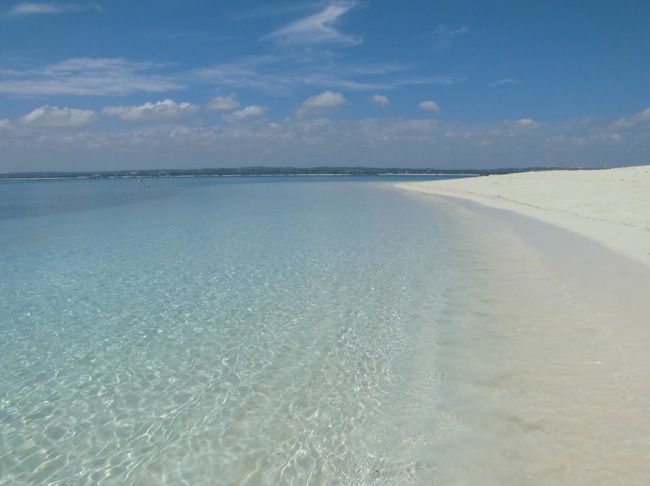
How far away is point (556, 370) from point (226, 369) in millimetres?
5077

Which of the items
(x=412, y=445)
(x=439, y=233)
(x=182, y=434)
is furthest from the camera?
(x=439, y=233)

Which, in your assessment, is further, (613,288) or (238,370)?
(613,288)

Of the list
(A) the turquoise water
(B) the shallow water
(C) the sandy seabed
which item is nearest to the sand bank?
(C) the sandy seabed

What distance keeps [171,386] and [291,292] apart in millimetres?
5298

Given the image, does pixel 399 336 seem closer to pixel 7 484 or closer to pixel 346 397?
pixel 346 397

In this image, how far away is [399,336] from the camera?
29.7 feet

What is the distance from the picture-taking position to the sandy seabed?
16.7 feet

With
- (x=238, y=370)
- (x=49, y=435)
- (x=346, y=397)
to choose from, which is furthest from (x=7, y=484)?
(x=346, y=397)

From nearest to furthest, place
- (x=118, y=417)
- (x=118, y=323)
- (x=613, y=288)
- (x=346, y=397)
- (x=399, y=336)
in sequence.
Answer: (x=118, y=417), (x=346, y=397), (x=399, y=336), (x=118, y=323), (x=613, y=288)

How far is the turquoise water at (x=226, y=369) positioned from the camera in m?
5.40

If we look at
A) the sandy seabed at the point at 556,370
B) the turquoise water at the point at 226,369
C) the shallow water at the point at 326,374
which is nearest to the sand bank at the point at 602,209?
the sandy seabed at the point at 556,370

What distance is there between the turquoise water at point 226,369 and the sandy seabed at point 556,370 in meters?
0.56

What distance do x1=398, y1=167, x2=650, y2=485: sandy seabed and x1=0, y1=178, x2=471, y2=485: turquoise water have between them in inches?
21.9

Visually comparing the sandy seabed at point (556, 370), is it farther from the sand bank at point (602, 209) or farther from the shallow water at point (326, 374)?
the sand bank at point (602, 209)
